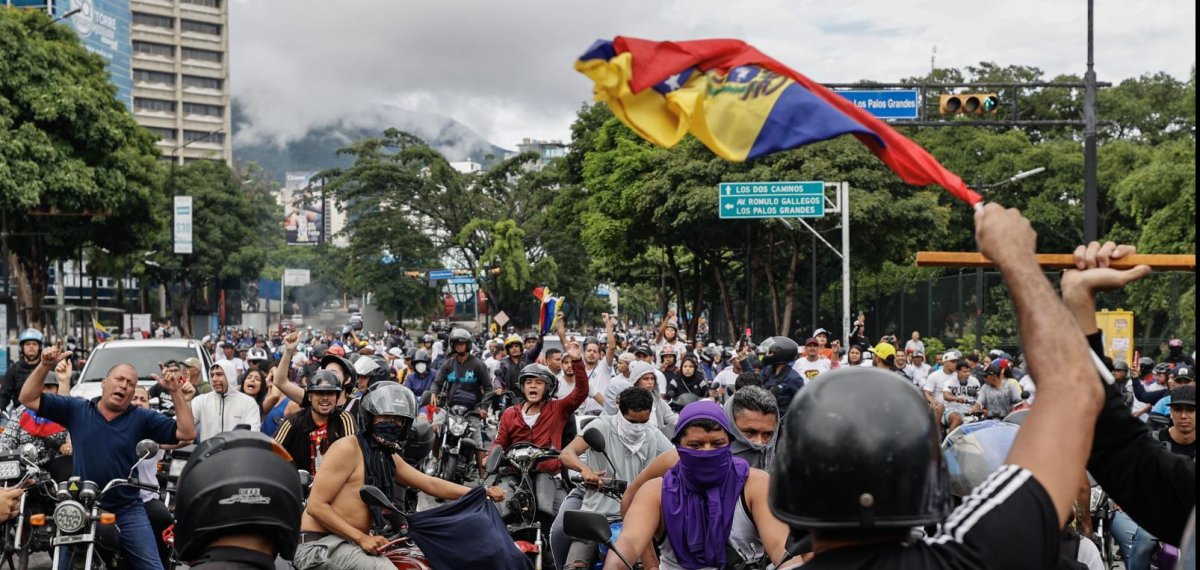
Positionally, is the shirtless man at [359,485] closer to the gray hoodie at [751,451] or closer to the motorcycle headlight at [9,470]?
the gray hoodie at [751,451]

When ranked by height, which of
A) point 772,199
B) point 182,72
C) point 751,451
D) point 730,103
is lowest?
point 751,451

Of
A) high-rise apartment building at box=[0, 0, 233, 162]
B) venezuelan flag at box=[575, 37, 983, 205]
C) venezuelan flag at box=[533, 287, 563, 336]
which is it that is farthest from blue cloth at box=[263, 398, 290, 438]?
high-rise apartment building at box=[0, 0, 233, 162]

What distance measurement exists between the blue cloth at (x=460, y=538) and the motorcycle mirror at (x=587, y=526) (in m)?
0.91

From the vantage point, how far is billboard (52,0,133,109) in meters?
105

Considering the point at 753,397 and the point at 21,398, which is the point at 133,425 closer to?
the point at 21,398

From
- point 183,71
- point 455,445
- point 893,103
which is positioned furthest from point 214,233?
point 455,445

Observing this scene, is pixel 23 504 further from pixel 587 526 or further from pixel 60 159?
pixel 60 159

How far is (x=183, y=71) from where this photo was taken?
133625mm

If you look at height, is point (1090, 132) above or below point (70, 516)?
above

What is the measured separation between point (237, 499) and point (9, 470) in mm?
6275

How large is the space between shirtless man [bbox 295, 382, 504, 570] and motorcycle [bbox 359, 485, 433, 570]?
0.07 meters

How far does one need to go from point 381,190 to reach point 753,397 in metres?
71.8

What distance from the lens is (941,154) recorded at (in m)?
58.2

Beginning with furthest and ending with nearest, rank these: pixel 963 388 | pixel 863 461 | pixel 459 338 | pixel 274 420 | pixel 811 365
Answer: pixel 963 388 < pixel 811 365 < pixel 459 338 < pixel 274 420 < pixel 863 461
